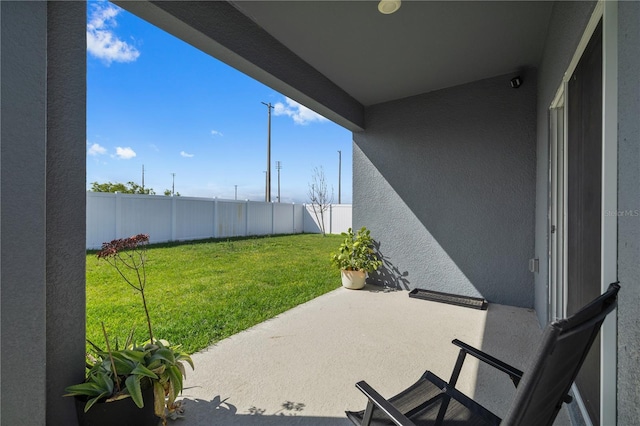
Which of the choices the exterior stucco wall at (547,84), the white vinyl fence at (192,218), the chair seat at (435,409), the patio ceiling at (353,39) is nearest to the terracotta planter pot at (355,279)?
the exterior stucco wall at (547,84)

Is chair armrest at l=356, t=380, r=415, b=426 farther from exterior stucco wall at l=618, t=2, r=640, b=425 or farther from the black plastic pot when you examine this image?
the black plastic pot

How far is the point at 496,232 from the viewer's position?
3900 millimetres

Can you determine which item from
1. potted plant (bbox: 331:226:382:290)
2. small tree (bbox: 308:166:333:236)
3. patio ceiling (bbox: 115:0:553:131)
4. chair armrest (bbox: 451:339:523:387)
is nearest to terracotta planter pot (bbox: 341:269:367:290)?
potted plant (bbox: 331:226:382:290)

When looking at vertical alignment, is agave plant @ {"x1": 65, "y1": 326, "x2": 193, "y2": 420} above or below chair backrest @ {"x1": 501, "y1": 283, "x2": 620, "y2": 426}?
below

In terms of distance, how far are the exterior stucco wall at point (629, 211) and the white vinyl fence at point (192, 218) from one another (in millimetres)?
9818

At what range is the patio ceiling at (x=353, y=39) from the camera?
2467 mm

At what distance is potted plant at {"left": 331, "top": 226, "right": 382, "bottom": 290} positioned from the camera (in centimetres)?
470

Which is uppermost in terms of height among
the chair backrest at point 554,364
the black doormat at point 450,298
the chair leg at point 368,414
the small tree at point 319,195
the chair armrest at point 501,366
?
the small tree at point 319,195

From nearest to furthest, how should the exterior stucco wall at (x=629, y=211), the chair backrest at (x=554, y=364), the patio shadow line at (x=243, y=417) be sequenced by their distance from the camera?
the chair backrest at (x=554, y=364) → the exterior stucco wall at (x=629, y=211) → the patio shadow line at (x=243, y=417)

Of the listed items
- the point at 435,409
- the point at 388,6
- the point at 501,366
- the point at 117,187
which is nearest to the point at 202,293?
the point at 435,409

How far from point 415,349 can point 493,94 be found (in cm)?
339

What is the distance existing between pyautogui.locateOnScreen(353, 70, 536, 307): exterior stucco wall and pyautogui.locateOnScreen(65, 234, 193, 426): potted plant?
3633 millimetres

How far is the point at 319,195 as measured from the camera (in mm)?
14953

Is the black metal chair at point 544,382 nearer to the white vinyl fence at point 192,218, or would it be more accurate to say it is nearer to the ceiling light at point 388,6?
the ceiling light at point 388,6
